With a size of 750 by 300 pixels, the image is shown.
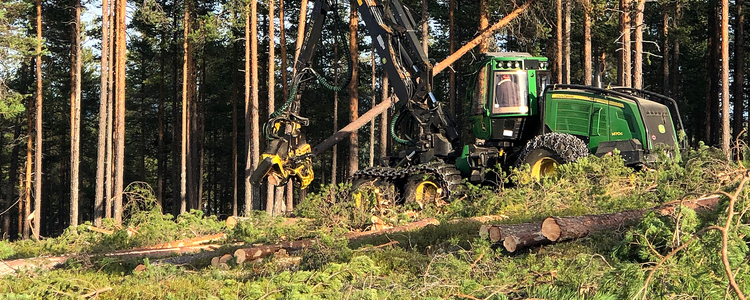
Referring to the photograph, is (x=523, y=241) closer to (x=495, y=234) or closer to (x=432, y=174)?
(x=495, y=234)

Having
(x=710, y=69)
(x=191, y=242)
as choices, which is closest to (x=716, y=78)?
(x=710, y=69)

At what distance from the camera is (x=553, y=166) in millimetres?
14211

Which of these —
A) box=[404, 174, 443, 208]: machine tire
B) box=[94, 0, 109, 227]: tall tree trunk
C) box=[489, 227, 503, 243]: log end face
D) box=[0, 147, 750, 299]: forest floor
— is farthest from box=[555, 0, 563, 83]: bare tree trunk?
box=[489, 227, 503, 243]: log end face

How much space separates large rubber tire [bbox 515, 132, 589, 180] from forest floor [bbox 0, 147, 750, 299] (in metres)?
0.68

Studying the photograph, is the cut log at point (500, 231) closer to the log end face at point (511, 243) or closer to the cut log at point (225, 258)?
the log end face at point (511, 243)

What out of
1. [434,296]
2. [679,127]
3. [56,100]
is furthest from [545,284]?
[56,100]

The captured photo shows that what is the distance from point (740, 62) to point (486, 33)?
45.5ft

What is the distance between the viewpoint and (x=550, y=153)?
46.1 ft

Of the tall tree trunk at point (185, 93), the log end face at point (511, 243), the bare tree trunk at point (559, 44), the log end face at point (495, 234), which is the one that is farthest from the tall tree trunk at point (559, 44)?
the log end face at point (511, 243)

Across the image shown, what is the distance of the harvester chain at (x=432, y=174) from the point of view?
48.6ft

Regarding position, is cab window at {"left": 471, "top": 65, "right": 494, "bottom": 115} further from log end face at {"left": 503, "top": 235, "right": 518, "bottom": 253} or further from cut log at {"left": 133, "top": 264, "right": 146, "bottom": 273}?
cut log at {"left": 133, "top": 264, "right": 146, "bottom": 273}

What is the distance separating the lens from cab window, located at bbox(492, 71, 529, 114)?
15.4 metres

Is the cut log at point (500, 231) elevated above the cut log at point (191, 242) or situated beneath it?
elevated above

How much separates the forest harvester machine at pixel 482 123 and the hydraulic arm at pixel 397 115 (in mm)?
21
